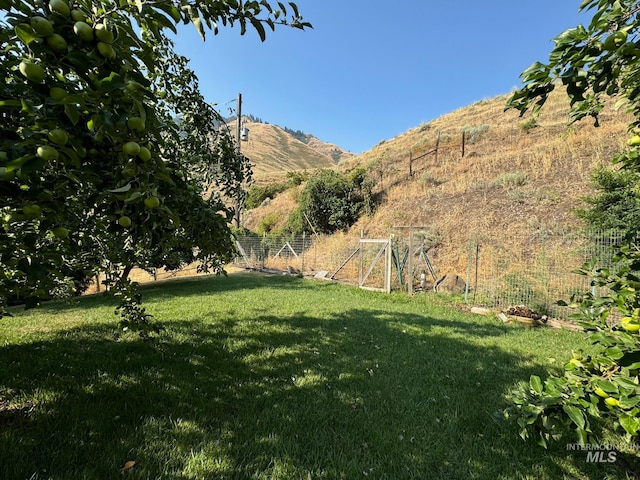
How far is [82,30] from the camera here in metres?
0.71

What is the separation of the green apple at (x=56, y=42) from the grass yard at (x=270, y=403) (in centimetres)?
198

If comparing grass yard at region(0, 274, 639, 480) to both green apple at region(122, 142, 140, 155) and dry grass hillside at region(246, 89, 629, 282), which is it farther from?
dry grass hillside at region(246, 89, 629, 282)

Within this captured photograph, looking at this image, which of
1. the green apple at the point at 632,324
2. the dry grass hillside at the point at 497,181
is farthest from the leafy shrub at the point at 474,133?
the green apple at the point at 632,324

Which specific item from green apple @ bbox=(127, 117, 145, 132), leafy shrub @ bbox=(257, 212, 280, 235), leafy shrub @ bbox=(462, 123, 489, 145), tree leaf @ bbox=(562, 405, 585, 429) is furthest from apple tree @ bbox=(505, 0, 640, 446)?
leafy shrub @ bbox=(257, 212, 280, 235)

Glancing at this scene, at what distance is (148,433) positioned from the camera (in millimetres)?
2031

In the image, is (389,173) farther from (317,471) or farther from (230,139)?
(317,471)

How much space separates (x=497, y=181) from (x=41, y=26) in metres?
15.3

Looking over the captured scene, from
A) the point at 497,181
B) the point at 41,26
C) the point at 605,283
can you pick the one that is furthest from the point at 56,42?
the point at 497,181

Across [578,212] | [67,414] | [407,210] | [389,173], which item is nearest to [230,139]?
[67,414]

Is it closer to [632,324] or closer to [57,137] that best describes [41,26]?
[57,137]

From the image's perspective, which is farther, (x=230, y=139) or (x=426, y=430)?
(x=230, y=139)

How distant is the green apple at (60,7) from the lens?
28.2 inches

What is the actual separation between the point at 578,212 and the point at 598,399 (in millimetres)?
7538

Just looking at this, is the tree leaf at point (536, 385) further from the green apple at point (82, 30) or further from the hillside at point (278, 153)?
the hillside at point (278, 153)
